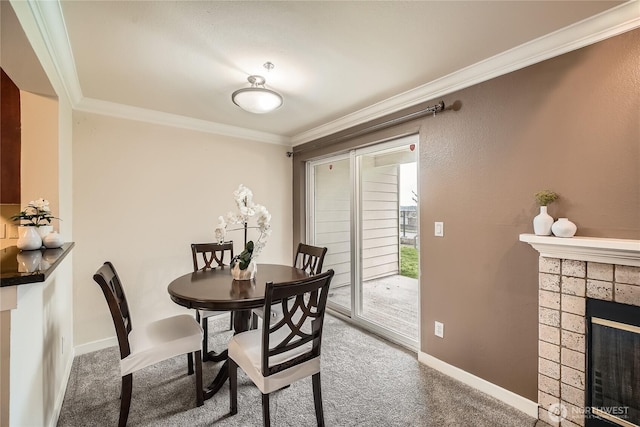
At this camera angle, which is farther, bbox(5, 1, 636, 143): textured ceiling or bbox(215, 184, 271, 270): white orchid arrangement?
bbox(215, 184, 271, 270): white orchid arrangement

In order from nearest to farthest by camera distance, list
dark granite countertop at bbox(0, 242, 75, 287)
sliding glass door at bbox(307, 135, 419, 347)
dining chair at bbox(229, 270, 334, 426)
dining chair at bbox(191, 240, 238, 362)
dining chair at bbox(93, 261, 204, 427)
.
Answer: dark granite countertop at bbox(0, 242, 75, 287), dining chair at bbox(229, 270, 334, 426), dining chair at bbox(93, 261, 204, 427), dining chair at bbox(191, 240, 238, 362), sliding glass door at bbox(307, 135, 419, 347)

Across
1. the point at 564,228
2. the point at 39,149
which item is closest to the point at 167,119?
the point at 39,149

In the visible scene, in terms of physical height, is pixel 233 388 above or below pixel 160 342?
below

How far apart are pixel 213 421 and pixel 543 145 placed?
2.77m

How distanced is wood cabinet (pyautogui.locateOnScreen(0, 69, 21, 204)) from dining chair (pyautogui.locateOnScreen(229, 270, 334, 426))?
195cm

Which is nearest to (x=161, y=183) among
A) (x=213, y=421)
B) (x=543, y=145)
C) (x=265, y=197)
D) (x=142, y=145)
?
(x=142, y=145)

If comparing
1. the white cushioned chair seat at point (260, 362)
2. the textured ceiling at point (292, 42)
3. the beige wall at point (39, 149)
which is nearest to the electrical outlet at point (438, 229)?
the textured ceiling at point (292, 42)

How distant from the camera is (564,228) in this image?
162cm

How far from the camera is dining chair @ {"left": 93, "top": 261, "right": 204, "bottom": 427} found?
64.7 inches

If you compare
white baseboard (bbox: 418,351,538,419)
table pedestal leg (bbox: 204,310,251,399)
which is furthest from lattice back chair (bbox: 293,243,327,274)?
white baseboard (bbox: 418,351,538,419)

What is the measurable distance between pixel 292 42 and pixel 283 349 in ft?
6.22

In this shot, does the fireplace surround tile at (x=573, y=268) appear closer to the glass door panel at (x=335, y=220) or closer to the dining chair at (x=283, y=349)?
the dining chair at (x=283, y=349)

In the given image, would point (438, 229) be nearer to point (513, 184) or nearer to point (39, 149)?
point (513, 184)

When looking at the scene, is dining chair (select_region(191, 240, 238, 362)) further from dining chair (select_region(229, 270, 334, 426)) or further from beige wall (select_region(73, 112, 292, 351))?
dining chair (select_region(229, 270, 334, 426))
